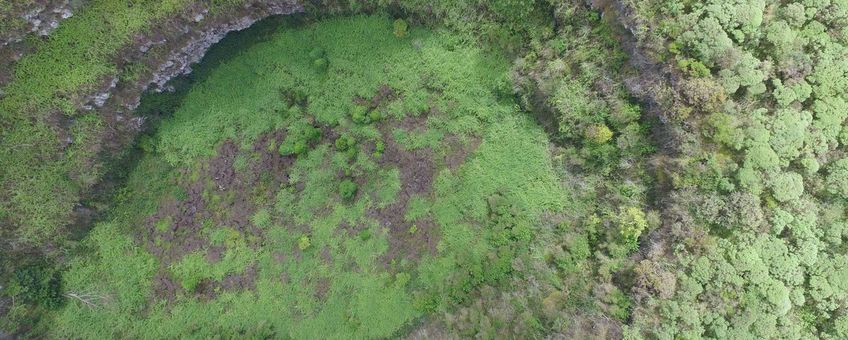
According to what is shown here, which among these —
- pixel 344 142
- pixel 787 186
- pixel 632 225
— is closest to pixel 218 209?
pixel 344 142

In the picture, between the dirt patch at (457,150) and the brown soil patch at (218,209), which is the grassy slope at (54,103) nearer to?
the brown soil patch at (218,209)

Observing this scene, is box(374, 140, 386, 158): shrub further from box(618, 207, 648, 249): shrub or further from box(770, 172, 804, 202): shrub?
box(770, 172, 804, 202): shrub

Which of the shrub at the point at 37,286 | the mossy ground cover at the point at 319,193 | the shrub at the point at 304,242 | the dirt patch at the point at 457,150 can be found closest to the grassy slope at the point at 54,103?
the shrub at the point at 37,286

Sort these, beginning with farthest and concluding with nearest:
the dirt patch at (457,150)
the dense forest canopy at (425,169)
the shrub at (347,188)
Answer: the dirt patch at (457,150) < the shrub at (347,188) < the dense forest canopy at (425,169)

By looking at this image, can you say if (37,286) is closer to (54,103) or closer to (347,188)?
(54,103)

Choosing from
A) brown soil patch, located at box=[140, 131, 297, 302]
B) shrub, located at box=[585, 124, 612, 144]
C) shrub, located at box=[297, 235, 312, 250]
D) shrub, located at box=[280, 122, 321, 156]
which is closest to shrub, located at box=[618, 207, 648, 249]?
shrub, located at box=[585, 124, 612, 144]

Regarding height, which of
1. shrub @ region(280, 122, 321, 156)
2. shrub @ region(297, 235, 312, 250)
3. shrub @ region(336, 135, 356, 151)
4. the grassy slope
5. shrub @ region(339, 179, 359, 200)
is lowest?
shrub @ region(297, 235, 312, 250)

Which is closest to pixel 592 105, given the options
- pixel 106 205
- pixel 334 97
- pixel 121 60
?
pixel 334 97
